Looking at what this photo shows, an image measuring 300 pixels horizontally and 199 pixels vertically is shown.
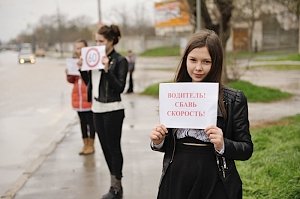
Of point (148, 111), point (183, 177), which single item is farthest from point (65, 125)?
point (183, 177)

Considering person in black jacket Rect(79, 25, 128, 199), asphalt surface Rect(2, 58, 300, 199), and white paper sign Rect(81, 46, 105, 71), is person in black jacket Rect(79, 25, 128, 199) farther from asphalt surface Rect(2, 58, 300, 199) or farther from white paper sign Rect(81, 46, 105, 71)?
asphalt surface Rect(2, 58, 300, 199)

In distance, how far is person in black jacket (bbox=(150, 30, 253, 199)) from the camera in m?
2.73

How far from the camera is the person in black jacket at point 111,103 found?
5336mm

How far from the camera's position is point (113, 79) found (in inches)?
208

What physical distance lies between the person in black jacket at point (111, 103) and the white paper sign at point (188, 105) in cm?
254

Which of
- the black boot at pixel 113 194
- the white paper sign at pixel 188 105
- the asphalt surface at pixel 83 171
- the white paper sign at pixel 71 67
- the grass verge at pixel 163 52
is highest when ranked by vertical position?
the white paper sign at pixel 188 105

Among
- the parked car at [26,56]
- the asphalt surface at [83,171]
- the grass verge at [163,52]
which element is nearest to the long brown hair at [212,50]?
the asphalt surface at [83,171]

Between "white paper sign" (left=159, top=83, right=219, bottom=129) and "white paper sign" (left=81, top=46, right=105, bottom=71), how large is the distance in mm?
2576

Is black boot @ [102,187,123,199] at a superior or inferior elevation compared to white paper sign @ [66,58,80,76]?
inferior

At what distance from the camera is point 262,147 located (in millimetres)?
7426

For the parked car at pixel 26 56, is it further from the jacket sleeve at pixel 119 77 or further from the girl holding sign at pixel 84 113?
the jacket sleeve at pixel 119 77

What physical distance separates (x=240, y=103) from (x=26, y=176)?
4688 millimetres

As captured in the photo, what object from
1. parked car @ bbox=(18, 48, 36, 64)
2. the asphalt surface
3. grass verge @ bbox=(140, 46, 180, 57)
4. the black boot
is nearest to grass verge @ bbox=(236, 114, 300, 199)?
the asphalt surface

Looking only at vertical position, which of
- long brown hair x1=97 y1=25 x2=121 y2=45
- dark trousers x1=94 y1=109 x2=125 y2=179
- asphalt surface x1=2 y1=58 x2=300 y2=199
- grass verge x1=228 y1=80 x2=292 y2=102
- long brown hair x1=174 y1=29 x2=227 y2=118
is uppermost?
long brown hair x1=97 y1=25 x2=121 y2=45
